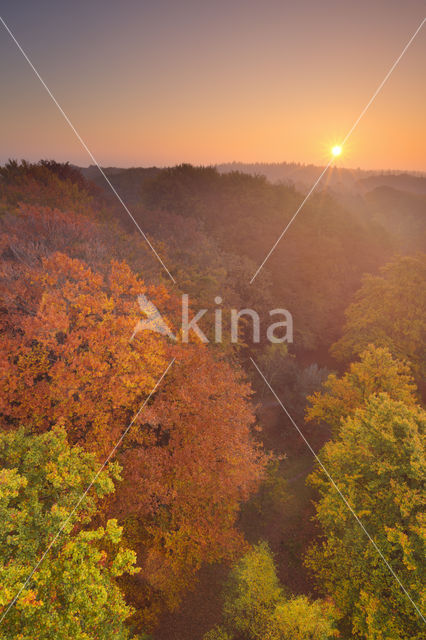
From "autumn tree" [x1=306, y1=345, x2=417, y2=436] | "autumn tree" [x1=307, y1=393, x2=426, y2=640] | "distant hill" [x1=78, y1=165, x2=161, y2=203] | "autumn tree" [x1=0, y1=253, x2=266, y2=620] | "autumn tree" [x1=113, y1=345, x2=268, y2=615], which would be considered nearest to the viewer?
"autumn tree" [x1=307, y1=393, x2=426, y2=640]

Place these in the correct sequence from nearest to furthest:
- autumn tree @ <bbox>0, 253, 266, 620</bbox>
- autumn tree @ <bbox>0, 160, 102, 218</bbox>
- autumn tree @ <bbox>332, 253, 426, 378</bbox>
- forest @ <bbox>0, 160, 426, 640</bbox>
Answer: forest @ <bbox>0, 160, 426, 640</bbox>, autumn tree @ <bbox>0, 253, 266, 620</bbox>, autumn tree @ <bbox>332, 253, 426, 378</bbox>, autumn tree @ <bbox>0, 160, 102, 218</bbox>

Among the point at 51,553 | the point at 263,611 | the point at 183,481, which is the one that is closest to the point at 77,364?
the point at 51,553

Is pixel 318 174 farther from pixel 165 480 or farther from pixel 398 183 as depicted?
pixel 165 480

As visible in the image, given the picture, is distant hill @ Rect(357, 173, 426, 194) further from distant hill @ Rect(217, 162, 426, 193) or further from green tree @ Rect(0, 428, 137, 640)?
green tree @ Rect(0, 428, 137, 640)

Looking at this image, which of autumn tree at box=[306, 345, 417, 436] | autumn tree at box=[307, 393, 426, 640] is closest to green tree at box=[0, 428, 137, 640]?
autumn tree at box=[307, 393, 426, 640]

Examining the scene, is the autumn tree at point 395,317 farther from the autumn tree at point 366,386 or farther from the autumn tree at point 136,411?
the autumn tree at point 136,411

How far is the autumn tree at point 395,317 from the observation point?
29141mm

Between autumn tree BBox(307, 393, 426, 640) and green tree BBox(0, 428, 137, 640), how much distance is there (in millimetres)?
10107

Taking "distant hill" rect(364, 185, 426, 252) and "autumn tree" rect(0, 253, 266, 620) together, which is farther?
"distant hill" rect(364, 185, 426, 252)

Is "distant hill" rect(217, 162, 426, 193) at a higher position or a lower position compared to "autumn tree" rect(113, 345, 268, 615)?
higher

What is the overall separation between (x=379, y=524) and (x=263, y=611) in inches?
251

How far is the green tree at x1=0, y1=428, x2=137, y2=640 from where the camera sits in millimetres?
7738

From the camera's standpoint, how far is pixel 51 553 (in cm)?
871

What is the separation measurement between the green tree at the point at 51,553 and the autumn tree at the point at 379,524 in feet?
33.2
